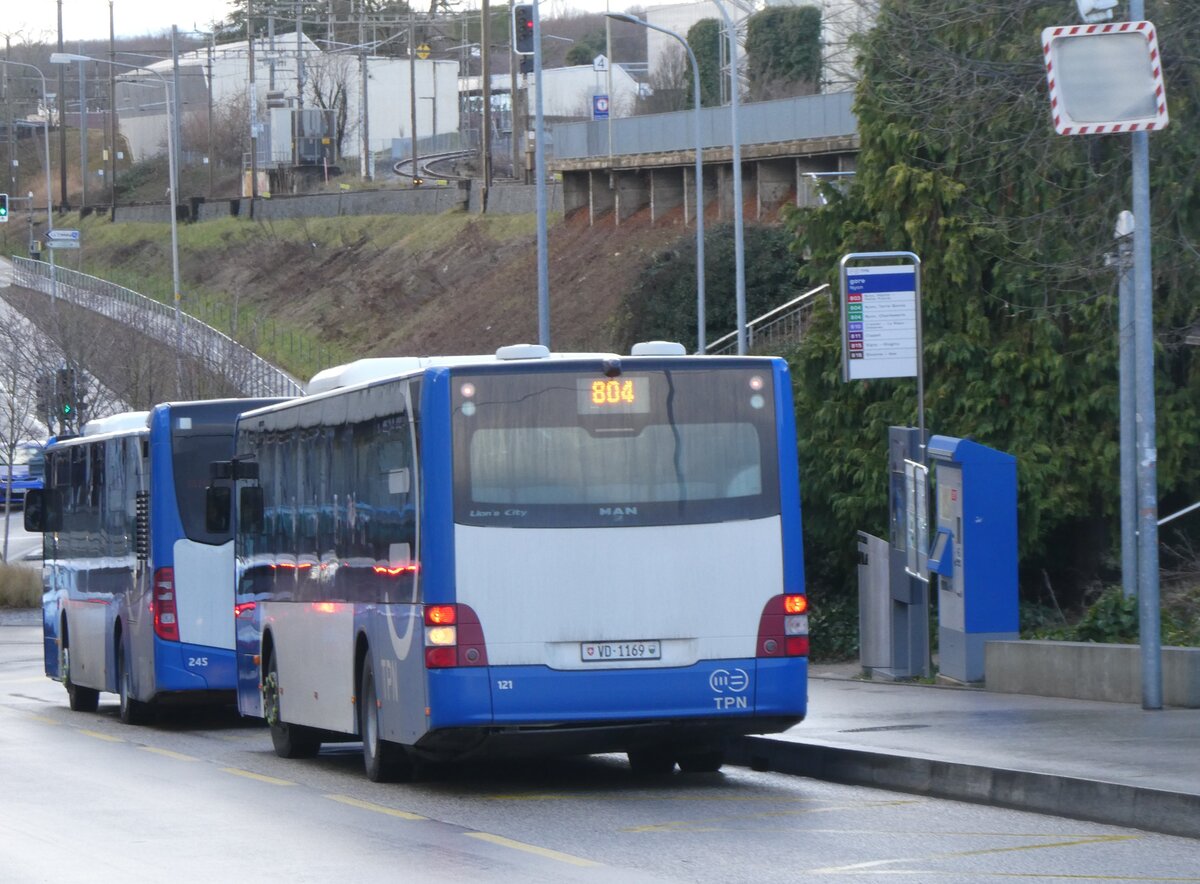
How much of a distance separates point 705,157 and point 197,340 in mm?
15181

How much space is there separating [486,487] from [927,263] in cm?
1405

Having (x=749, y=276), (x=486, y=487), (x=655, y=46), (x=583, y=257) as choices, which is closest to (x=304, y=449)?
(x=486, y=487)

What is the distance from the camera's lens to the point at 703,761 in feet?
46.6

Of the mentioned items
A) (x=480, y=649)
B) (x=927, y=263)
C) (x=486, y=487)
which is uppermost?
(x=927, y=263)

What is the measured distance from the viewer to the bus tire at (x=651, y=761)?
14.3m

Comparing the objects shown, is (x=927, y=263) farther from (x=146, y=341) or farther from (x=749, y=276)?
(x=146, y=341)

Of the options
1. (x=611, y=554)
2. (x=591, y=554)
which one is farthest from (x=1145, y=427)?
(x=591, y=554)

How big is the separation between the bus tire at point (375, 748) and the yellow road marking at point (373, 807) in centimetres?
66

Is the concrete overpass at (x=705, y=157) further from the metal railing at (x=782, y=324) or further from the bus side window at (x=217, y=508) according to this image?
the bus side window at (x=217, y=508)

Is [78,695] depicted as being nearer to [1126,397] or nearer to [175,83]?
[1126,397]

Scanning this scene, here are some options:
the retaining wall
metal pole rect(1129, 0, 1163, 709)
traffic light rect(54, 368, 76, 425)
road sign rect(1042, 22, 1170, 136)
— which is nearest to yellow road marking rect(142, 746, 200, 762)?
the retaining wall

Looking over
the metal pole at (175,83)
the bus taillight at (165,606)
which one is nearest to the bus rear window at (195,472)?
the bus taillight at (165,606)

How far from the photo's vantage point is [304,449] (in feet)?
51.4

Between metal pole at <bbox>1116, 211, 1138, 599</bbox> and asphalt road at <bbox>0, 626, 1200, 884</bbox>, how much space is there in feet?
16.7
